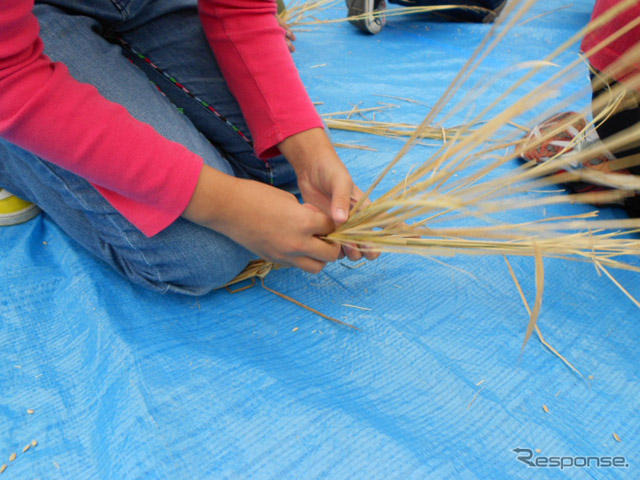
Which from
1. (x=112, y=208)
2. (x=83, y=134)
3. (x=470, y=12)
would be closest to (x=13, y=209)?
(x=112, y=208)

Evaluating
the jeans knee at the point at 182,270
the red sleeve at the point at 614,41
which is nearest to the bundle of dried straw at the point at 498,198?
the jeans knee at the point at 182,270

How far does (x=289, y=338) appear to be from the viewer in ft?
2.62

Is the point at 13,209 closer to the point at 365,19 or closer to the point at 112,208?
the point at 112,208

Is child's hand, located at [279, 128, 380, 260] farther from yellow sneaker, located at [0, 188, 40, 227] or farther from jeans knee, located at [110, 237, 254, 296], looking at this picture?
yellow sneaker, located at [0, 188, 40, 227]

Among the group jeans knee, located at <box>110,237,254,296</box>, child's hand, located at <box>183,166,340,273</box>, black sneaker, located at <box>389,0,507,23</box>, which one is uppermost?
child's hand, located at <box>183,166,340,273</box>

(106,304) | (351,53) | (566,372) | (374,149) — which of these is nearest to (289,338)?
(106,304)

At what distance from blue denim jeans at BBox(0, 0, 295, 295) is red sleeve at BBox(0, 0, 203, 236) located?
0.30ft

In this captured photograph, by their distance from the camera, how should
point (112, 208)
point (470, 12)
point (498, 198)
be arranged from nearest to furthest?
1. point (498, 198)
2. point (112, 208)
3. point (470, 12)

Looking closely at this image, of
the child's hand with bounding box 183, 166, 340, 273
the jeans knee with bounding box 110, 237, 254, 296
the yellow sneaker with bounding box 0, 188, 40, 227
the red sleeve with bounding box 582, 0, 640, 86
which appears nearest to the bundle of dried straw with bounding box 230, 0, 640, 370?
the child's hand with bounding box 183, 166, 340, 273

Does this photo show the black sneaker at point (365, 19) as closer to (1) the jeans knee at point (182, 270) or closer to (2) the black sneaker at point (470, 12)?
(2) the black sneaker at point (470, 12)

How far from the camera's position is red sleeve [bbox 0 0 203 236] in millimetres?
577

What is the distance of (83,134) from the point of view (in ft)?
2.05

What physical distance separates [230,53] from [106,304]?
54cm

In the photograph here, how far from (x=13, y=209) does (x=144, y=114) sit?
38cm
